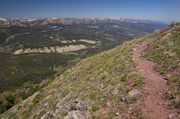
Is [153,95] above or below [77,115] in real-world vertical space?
above

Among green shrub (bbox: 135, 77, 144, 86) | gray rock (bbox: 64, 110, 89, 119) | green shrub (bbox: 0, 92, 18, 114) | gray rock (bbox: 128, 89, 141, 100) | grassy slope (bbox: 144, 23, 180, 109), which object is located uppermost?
grassy slope (bbox: 144, 23, 180, 109)

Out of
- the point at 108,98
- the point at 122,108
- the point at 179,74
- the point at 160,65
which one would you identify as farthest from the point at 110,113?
the point at 160,65

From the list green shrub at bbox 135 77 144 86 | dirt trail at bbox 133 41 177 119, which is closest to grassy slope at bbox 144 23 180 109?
dirt trail at bbox 133 41 177 119

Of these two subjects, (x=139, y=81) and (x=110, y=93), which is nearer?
(x=139, y=81)

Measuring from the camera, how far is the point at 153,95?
21.7 meters

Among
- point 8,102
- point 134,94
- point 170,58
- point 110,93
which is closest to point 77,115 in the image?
point 110,93

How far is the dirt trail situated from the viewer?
19.2 m

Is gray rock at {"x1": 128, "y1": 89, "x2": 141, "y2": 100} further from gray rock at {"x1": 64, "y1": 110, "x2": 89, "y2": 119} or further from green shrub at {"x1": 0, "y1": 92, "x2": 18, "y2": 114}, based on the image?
green shrub at {"x1": 0, "y1": 92, "x2": 18, "y2": 114}

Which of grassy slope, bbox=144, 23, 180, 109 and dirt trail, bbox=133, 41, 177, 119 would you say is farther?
grassy slope, bbox=144, 23, 180, 109

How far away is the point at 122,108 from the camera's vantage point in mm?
21078

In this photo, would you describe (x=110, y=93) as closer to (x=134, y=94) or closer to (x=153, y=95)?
(x=134, y=94)

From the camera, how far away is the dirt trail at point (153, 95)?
62.9 ft

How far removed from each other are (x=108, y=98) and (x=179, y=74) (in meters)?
7.06

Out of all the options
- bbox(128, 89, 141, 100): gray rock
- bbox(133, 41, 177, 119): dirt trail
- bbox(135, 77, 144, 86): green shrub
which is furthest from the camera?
bbox(135, 77, 144, 86): green shrub
